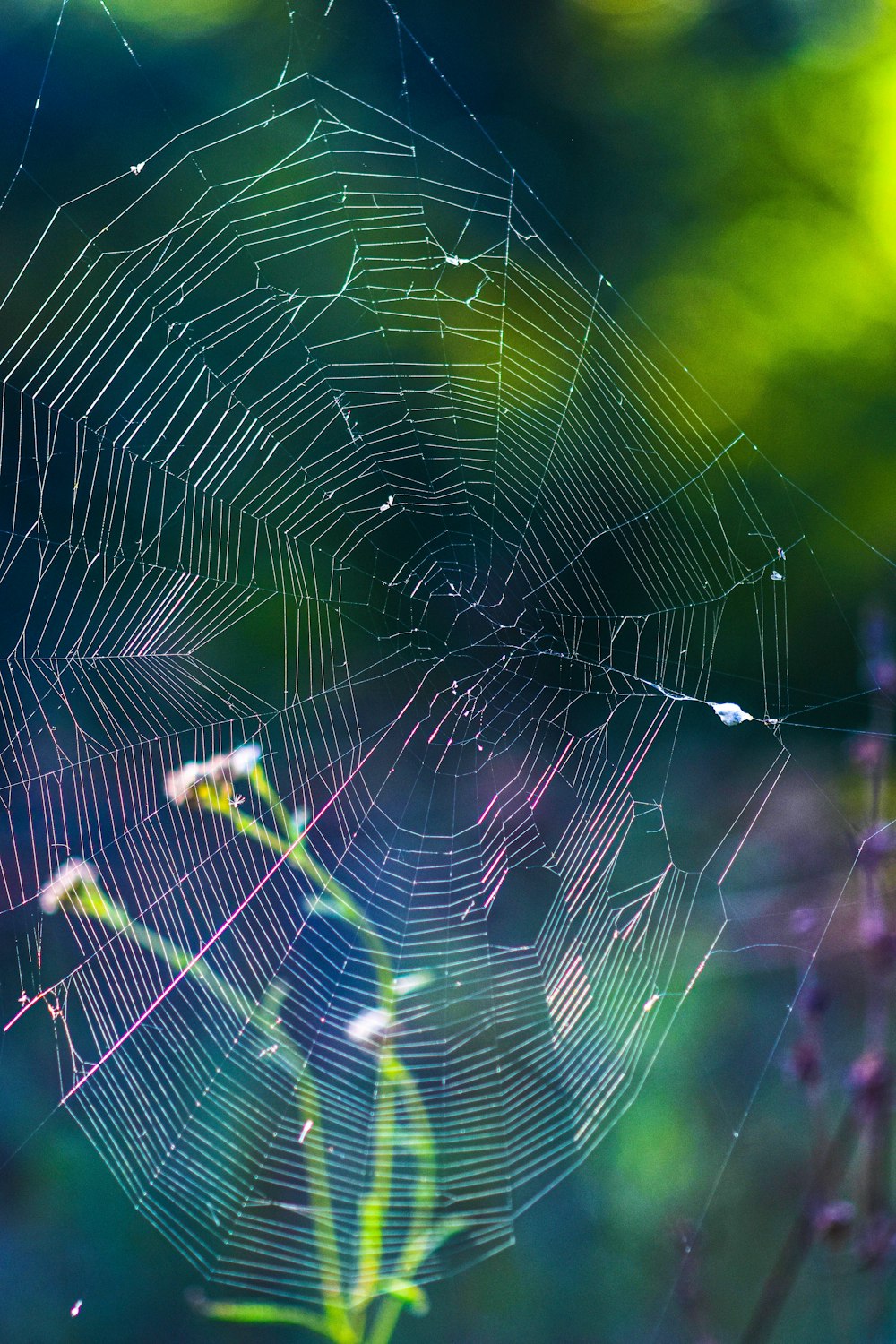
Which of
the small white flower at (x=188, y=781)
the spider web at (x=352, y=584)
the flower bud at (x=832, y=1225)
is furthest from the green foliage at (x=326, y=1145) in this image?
the flower bud at (x=832, y=1225)

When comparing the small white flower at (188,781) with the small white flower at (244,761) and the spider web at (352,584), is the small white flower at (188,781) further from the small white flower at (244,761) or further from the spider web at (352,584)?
the spider web at (352,584)

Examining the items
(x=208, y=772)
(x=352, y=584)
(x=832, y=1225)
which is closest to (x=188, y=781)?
(x=208, y=772)

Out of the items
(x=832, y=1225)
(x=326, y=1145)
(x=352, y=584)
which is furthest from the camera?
(x=352, y=584)

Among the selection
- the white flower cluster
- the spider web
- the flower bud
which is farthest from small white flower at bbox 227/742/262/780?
the flower bud

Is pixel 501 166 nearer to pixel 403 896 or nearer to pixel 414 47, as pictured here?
pixel 414 47

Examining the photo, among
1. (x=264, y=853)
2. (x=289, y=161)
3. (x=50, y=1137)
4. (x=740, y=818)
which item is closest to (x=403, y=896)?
(x=264, y=853)

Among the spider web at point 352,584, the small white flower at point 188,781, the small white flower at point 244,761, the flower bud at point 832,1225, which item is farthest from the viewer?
the spider web at point 352,584

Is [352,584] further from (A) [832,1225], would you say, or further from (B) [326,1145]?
(A) [832,1225]

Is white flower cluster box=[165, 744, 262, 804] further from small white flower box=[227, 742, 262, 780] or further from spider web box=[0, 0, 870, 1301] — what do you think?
spider web box=[0, 0, 870, 1301]
